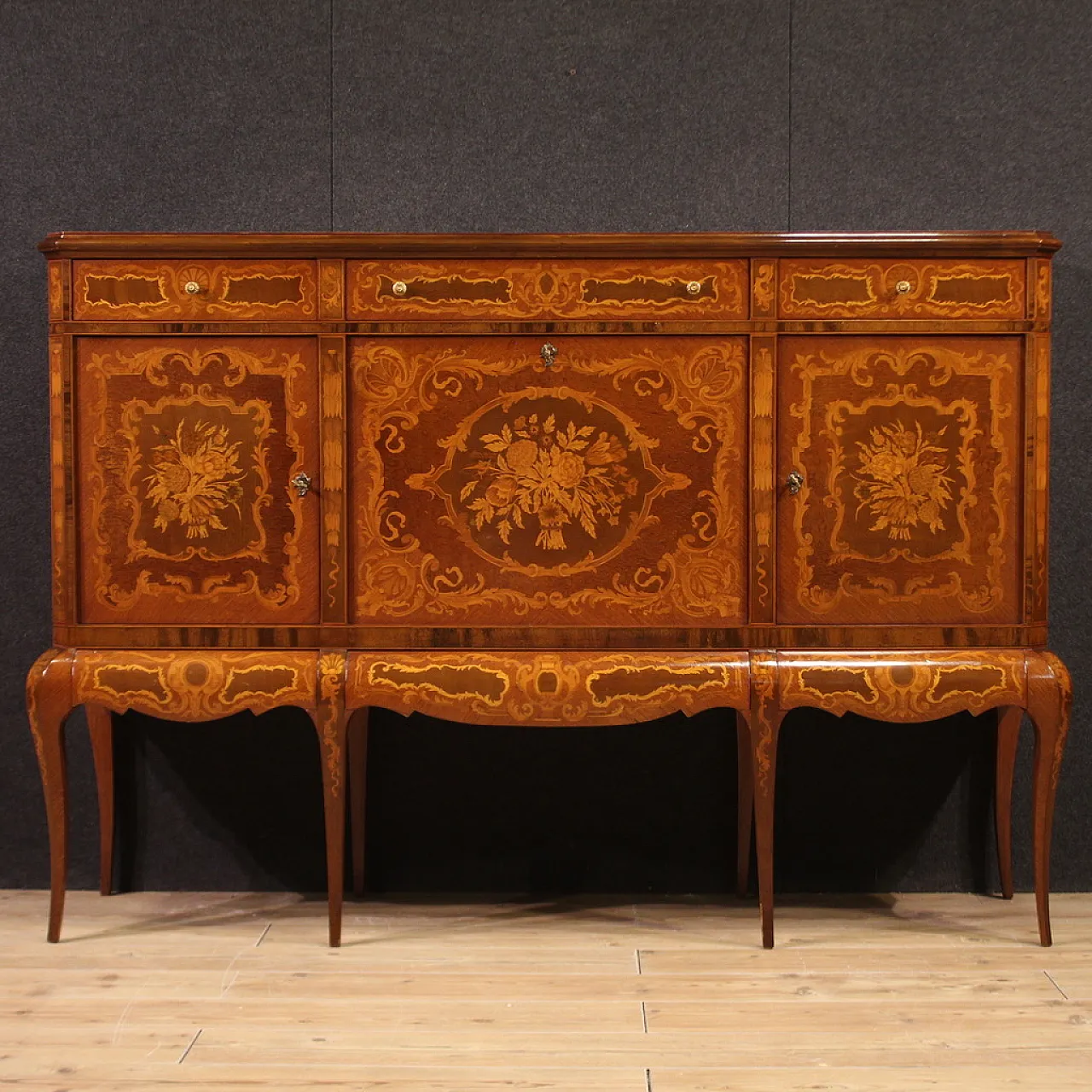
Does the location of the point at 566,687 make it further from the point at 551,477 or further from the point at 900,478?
the point at 900,478

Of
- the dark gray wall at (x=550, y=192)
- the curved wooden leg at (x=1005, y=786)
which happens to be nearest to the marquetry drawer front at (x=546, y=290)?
the dark gray wall at (x=550, y=192)

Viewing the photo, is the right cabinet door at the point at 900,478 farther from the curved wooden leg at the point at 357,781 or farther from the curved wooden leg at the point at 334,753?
the curved wooden leg at the point at 357,781

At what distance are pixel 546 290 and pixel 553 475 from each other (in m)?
0.36

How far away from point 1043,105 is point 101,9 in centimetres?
220

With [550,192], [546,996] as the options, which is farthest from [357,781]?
[550,192]

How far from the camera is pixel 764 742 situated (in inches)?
92.6

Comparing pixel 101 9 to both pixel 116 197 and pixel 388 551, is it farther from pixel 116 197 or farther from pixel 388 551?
pixel 388 551

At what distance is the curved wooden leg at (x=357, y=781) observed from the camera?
2.71 metres

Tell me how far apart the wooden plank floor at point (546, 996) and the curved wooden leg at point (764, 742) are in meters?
0.25

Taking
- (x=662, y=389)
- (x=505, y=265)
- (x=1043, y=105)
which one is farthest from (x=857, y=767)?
(x=1043, y=105)

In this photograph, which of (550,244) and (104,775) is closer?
(550,244)

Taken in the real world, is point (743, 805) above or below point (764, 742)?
below

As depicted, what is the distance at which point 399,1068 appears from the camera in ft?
6.25

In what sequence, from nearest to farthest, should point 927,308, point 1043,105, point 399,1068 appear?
point 399,1068
point 927,308
point 1043,105
